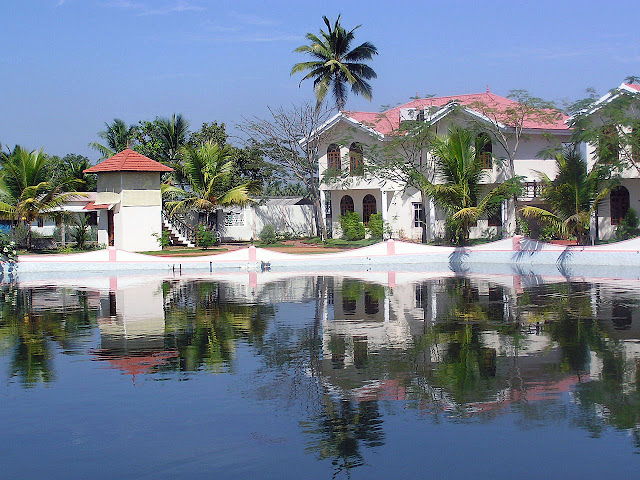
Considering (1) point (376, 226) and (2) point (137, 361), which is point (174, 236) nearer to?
(1) point (376, 226)

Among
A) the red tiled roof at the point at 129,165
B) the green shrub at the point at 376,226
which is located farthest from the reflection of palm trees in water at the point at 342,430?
the green shrub at the point at 376,226

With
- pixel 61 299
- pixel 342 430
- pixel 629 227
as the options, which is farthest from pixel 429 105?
pixel 342 430

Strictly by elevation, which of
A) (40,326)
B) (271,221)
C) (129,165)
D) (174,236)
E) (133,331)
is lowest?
(133,331)

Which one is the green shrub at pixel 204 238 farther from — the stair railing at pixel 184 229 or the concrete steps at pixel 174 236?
the stair railing at pixel 184 229

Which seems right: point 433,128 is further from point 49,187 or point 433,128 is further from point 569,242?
point 49,187

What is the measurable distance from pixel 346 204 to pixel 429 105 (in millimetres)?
7094

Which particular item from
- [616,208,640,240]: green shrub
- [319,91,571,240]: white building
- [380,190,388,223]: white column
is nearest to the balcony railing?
[319,91,571,240]: white building

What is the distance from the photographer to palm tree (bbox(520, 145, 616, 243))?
31453mm

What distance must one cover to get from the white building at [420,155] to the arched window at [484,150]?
0.07m

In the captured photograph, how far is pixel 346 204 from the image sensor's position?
44562mm

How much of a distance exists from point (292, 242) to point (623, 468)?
36269mm

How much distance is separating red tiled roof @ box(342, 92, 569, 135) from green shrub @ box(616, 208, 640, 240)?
636cm

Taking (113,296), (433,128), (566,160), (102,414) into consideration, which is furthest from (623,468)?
(433,128)

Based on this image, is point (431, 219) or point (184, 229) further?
point (184, 229)
